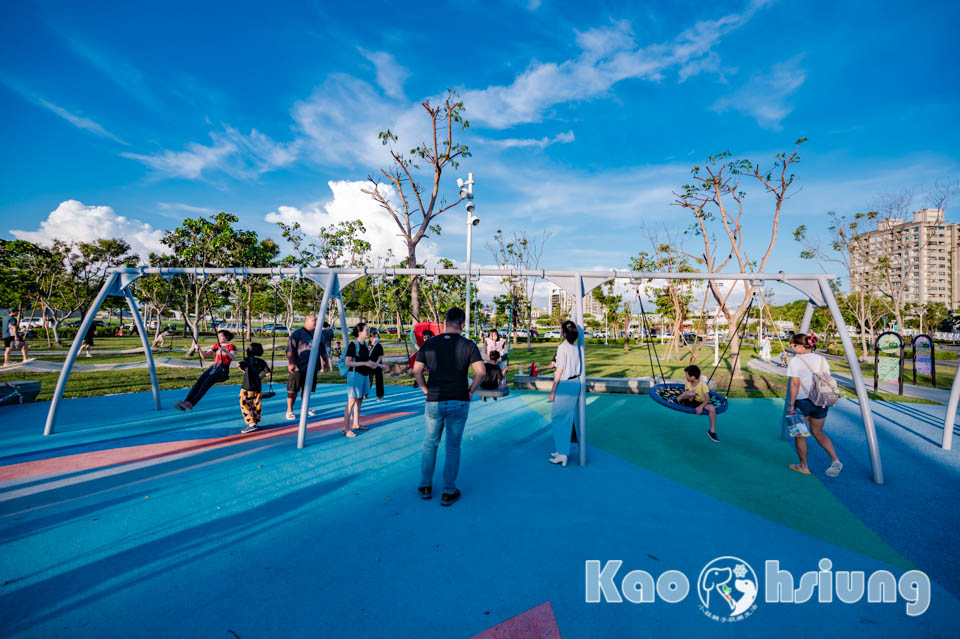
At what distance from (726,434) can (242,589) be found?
7365mm

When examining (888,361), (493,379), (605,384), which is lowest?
(605,384)

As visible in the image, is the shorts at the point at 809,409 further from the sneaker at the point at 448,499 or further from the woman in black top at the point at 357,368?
the woman in black top at the point at 357,368

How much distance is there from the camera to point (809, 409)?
198 inches

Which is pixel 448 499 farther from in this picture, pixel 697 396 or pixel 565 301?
pixel 565 301

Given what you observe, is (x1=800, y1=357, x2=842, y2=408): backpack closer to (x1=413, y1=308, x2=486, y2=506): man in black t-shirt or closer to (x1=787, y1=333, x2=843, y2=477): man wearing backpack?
(x1=787, y1=333, x2=843, y2=477): man wearing backpack

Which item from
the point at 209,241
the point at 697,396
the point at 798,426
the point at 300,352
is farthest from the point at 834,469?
the point at 209,241

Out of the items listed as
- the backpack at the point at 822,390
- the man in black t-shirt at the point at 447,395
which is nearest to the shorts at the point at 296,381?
the man in black t-shirt at the point at 447,395

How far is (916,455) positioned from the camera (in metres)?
5.87

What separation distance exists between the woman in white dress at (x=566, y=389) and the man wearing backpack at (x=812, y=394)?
2.67m

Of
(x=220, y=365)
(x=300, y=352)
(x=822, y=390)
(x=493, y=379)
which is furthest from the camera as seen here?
(x=493, y=379)

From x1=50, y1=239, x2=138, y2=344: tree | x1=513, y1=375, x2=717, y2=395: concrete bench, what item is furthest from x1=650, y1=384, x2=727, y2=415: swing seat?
x1=50, y1=239, x2=138, y2=344: tree

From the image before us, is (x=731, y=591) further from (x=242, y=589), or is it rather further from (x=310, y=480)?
(x=310, y=480)

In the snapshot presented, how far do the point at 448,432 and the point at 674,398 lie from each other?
15.1ft

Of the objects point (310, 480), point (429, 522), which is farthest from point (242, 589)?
point (310, 480)
